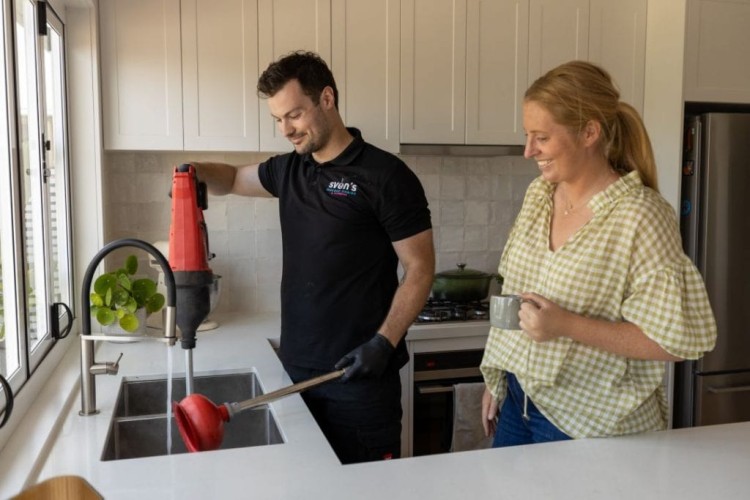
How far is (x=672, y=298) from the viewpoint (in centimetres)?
134

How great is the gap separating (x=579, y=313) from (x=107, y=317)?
55.6 inches

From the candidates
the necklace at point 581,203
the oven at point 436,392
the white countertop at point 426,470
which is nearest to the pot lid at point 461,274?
the oven at point 436,392

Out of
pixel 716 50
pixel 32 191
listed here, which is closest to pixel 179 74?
pixel 32 191

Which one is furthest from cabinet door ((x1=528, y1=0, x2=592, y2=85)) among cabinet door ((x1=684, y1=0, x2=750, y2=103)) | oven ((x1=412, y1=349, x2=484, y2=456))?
oven ((x1=412, y1=349, x2=484, y2=456))

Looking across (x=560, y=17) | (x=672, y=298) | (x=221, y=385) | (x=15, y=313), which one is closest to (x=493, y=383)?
(x=672, y=298)

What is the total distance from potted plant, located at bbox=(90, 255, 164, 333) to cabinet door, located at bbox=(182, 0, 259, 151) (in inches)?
25.8

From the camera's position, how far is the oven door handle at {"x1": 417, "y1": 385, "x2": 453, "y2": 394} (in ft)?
9.05

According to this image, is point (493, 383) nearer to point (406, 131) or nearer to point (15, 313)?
point (15, 313)

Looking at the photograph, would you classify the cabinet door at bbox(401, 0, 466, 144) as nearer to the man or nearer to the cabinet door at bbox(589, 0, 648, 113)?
the cabinet door at bbox(589, 0, 648, 113)

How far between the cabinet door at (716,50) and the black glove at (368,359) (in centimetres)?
198

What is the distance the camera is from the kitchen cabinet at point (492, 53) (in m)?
2.87

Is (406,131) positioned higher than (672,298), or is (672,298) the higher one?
(406,131)

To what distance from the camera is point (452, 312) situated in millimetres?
2924

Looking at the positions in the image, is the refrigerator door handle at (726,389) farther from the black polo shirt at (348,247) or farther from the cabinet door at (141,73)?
the cabinet door at (141,73)
